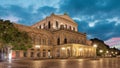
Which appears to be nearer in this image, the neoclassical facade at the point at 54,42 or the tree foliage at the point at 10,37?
the tree foliage at the point at 10,37

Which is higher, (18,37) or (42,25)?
(42,25)

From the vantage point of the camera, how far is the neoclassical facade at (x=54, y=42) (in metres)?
52.4

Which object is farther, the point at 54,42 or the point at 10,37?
the point at 54,42

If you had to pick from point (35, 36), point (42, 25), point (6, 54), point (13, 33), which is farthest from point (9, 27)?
point (42, 25)

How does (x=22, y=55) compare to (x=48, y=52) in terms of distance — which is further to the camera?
(x=48, y=52)

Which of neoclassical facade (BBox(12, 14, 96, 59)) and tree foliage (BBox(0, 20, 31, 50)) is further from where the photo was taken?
neoclassical facade (BBox(12, 14, 96, 59))

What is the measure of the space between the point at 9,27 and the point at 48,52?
93.0 feet

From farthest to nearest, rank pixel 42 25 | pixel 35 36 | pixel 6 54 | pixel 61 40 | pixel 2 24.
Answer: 1. pixel 42 25
2. pixel 61 40
3. pixel 35 36
4. pixel 6 54
5. pixel 2 24

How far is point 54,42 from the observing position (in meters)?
59.6

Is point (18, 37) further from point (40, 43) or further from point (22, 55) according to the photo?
point (40, 43)

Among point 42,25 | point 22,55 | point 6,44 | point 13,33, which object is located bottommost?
point 22,55

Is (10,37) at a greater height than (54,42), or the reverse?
(10,37)

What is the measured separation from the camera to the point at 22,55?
159 ft

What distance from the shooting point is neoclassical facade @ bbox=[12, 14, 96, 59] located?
5242 centimetres
